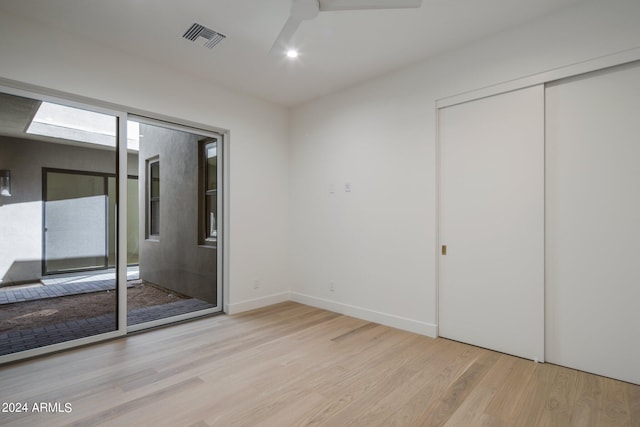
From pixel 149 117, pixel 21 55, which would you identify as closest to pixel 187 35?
pixel 149 117

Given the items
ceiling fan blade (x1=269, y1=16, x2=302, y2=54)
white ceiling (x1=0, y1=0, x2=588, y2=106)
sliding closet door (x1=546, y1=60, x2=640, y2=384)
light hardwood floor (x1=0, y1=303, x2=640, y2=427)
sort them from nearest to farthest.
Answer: light hardwood floor (x1=0, y1=303, x2=640, y2=427) < ceiling fan blade (x1=269, y1=16, x2=302, y2=54) < sliding closet door (x1=546, y1=60, x2=640, y2=384) < white ceiling (x1=0, y1=0, x2=588, y2=106)

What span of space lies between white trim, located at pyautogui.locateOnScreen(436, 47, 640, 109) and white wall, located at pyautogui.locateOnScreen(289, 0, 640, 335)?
0.05 metres

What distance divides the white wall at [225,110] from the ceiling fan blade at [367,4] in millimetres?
2274

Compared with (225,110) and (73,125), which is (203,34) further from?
(73,125)

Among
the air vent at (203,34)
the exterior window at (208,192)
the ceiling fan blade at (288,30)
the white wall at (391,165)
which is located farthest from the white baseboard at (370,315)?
the air vent at (203,34)

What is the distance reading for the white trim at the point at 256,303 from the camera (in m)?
4.15

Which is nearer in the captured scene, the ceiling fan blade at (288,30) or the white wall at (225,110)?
the ceiling fan blade at (288,30)

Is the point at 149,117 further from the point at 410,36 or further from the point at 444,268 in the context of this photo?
the point at 444,268

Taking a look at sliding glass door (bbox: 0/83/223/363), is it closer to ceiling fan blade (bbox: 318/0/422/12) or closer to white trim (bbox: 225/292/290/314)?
white trim (bbox: 225/292/290/314)

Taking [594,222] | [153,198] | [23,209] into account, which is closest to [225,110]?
[23,209]

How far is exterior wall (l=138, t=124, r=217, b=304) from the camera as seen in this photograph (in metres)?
4.76

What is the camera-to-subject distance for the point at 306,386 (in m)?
2.35

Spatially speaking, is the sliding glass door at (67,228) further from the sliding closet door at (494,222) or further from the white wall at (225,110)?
the sliding closet door at (494,222)

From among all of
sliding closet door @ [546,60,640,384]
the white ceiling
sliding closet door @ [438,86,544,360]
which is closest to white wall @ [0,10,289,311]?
the white ceiling
